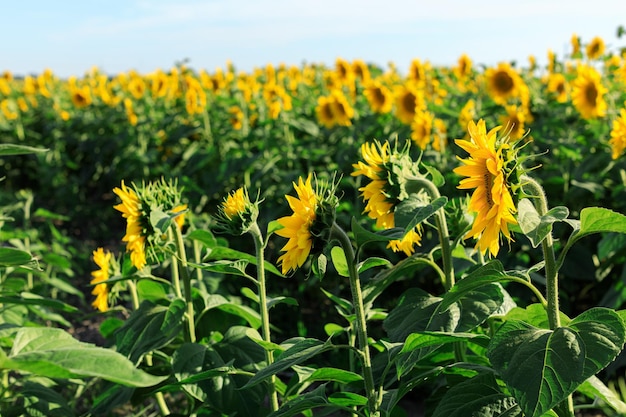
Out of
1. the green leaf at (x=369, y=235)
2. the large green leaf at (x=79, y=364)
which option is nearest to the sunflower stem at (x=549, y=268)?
the green leaf at (x=369, y=235)

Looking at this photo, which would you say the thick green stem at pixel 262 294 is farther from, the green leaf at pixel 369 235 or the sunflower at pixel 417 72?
the sunflower at pixel 417 72

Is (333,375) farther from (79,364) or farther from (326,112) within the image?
(326,112)

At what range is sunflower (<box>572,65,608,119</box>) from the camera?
406 cm

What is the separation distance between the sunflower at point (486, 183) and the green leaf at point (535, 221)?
2 centimetres

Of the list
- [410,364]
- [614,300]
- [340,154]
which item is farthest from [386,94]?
[410,364]

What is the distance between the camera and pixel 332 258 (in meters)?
1.57

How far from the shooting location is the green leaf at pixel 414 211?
1.26 metres

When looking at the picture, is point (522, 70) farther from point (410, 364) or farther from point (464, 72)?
point (410, 364)

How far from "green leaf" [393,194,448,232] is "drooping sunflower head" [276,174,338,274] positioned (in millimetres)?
124

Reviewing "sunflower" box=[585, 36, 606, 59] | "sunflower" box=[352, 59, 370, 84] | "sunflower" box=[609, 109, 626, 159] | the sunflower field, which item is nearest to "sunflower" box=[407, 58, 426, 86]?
the sunflower field

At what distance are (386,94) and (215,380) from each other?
3.55 metres

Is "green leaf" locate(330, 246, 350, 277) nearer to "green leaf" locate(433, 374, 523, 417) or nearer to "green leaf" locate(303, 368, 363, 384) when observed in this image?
"green leaf" locate(303, 368, 363, 384)

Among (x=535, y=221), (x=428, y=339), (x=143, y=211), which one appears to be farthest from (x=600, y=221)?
(x=143, y=211)

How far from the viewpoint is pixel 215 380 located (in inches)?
68.0
